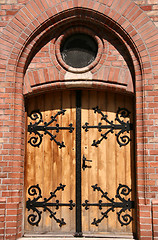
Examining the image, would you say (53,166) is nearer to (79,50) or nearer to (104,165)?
(104,165)

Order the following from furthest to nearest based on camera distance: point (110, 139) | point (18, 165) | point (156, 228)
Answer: point (110, 139) → point (18, 165) → point (156, 228)

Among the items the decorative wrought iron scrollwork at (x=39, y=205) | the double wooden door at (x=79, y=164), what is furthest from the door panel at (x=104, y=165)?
the decorative wrought iron scrollwork at (x=39, y=205)

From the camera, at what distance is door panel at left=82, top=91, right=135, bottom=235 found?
15.1 ft

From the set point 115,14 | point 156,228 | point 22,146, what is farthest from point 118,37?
point 156,228

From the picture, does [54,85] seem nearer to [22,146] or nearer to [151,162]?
[22,146]

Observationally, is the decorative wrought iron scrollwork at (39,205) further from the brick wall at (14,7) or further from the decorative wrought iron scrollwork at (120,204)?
the brick wall at (14,7)

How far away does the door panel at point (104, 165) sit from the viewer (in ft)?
15.1

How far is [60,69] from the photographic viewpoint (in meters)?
4.70

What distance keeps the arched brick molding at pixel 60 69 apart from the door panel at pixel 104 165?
1.31 ft

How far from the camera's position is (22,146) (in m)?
4.62

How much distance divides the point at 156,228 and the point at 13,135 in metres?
2.48

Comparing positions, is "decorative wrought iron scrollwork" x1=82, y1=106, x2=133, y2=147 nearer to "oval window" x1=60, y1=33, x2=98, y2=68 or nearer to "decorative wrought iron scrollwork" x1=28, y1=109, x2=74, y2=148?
"decorative wrought iron scrollwork" x1=28, y1=109, x2=74, y2=148

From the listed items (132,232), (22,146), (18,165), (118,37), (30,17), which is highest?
(30,17)

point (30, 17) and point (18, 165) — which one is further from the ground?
point (30, 17)
